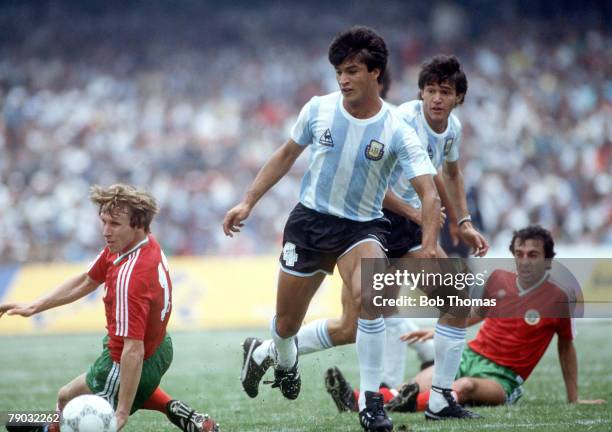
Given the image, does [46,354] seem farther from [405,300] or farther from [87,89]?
[87,89]

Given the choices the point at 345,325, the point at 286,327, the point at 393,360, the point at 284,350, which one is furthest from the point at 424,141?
the point at 393,360

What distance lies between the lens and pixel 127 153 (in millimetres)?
22344

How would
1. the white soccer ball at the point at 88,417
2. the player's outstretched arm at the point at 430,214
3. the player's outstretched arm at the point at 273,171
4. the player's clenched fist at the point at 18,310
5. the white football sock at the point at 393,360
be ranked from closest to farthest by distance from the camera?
1. the white soccer ball at the point at 88,417
2. the player's clenched fist at the point at 18,310
3. the player's outstretched arm at the point at 430,214
4. the player's outstretched arm at the point at 273,171
5. the white football sock at the point at 393,360

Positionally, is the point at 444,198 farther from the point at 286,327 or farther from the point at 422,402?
the point at 286,327

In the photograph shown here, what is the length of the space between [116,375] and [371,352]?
4.89 ft

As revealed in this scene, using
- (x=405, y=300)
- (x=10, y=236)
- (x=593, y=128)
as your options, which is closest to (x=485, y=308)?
(x=405, y=300)

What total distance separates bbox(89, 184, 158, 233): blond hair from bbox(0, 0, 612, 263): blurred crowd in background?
1371 cm

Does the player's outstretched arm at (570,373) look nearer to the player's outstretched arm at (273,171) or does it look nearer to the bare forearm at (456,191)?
the bare forearm at (456,191)

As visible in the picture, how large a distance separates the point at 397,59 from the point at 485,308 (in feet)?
60.8

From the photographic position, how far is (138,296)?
207 inches

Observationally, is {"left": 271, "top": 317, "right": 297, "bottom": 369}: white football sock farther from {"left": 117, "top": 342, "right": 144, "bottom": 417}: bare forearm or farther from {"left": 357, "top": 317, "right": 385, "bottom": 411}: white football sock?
{"left": 117, "top": 342, "right": 144, "bottom": 417}: bare forearm

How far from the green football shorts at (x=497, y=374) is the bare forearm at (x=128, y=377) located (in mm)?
2899

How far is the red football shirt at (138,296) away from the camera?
5.21 metres

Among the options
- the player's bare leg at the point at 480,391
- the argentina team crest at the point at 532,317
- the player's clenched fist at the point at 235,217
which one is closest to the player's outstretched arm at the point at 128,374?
the player's clenched fist at the point at 235,217
